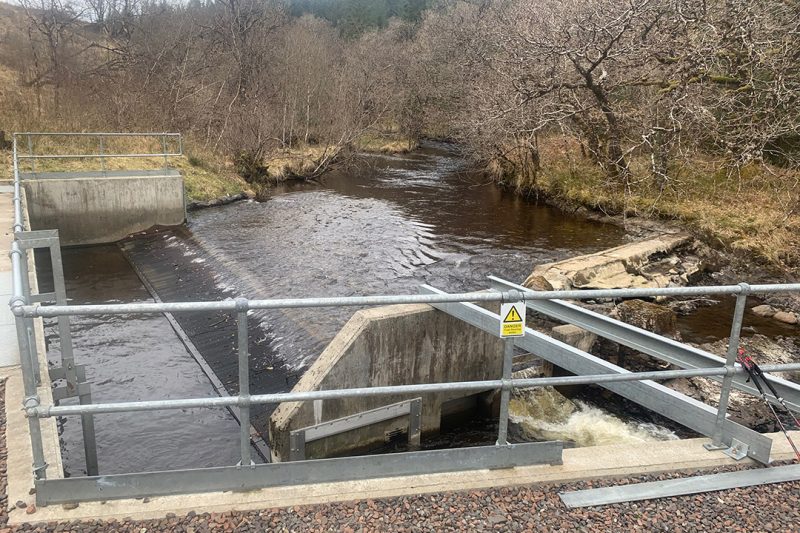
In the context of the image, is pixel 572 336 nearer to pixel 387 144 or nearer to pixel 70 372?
pixel 70 372

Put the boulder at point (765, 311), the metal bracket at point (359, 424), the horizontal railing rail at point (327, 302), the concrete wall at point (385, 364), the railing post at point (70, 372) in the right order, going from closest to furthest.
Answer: the horizontal railing rail at point (327, 302)
the railing post at point (70, 372)
the metal bracket at point (359, 424)
the concrete wall at point (385, 364)
the boulder at point (765, 311)

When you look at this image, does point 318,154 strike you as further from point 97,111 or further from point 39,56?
point 39,56

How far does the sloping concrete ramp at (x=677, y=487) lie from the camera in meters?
3.59

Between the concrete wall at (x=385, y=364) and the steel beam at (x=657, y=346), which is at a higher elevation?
the steel beam at (x=657, y=346)

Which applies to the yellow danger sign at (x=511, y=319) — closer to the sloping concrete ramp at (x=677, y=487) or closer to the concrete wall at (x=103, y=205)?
the sloping concrete ramp at (x=677, y=487)

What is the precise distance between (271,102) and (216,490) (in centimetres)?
3000

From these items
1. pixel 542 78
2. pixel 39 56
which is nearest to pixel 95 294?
pixel 542 78

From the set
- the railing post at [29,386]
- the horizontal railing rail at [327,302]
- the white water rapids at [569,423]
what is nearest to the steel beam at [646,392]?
the horizontal railing rail at [327,302]

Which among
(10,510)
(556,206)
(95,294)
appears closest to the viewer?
(10,510)

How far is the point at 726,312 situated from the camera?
464 inches

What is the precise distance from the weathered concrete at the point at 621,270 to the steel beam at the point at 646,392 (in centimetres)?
491

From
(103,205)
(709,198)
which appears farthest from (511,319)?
(709,198)

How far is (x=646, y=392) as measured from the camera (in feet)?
17.0

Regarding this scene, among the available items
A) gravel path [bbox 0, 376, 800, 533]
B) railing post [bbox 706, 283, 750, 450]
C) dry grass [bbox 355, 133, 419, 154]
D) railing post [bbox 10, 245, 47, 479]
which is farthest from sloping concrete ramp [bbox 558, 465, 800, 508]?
dry grass [bbox 355, 133, 419, 154]
